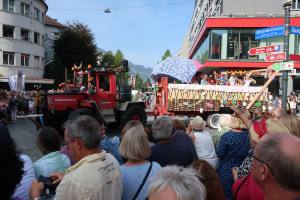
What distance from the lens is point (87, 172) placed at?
283 centimetres

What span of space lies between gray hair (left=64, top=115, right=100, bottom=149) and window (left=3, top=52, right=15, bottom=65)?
41707mm

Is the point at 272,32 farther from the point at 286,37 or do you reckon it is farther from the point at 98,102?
the point at 98,102

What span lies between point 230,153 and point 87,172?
218cm

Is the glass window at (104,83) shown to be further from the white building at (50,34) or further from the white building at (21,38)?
the white building at (50,34)

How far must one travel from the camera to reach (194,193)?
204cm

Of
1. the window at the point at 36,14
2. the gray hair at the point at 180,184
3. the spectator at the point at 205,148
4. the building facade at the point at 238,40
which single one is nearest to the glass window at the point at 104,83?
the spectator at the point at 205,148

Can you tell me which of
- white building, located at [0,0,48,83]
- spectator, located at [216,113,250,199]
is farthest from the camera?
white building, located at [0,0,48,83]

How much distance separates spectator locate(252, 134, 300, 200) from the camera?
6.57 feet

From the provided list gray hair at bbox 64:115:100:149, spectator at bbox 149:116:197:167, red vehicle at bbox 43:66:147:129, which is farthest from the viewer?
red vehicle at bbox 43:66:147:129

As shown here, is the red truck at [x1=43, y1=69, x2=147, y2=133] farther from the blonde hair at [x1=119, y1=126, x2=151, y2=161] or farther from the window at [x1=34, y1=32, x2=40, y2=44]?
the window at [x1=34, y1=32, x2=40, y2=44]

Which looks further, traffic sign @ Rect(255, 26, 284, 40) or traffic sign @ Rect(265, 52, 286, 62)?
traffic sign @ Rect(255, 26, 284, 40)

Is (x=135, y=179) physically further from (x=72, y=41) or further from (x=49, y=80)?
(x=72, y=41)

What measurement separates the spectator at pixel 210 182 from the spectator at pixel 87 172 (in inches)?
26.3

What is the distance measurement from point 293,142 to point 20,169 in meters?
1.48
